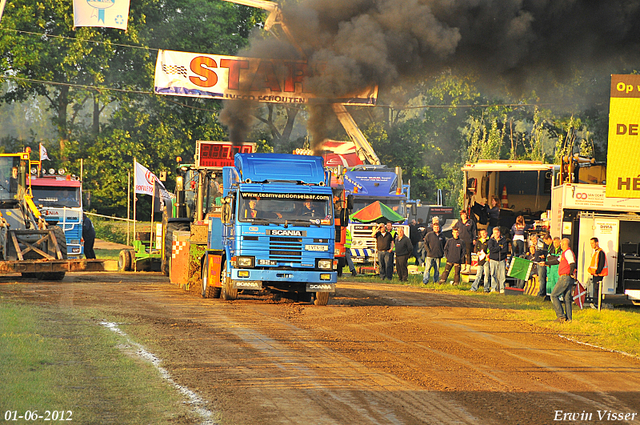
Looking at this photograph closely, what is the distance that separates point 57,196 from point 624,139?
19.5 m

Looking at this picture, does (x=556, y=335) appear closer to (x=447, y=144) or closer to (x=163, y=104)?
(x=163, y=104)

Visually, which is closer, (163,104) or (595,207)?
(595,207)

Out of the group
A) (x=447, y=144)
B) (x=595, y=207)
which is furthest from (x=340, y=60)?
(x=447, y=144)

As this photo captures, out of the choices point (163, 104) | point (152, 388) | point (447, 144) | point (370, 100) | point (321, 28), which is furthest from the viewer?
point (447, 144)

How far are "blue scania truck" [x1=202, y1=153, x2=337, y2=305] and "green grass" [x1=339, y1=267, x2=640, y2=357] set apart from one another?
4.13 metres

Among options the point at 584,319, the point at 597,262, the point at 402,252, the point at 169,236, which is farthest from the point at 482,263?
the point at 169,236

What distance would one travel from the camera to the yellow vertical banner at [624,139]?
50.7ft

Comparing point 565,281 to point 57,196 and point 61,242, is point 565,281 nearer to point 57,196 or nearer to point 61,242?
point 61,242

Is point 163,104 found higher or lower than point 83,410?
higher

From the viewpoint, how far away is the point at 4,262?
19.2 meters

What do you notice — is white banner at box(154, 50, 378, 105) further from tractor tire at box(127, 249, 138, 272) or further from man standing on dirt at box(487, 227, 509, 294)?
tractor tire at box(127, 249, 138, 272)

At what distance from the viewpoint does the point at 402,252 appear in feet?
81.4

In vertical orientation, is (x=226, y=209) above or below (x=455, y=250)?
above

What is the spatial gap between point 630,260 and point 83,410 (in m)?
14.1
